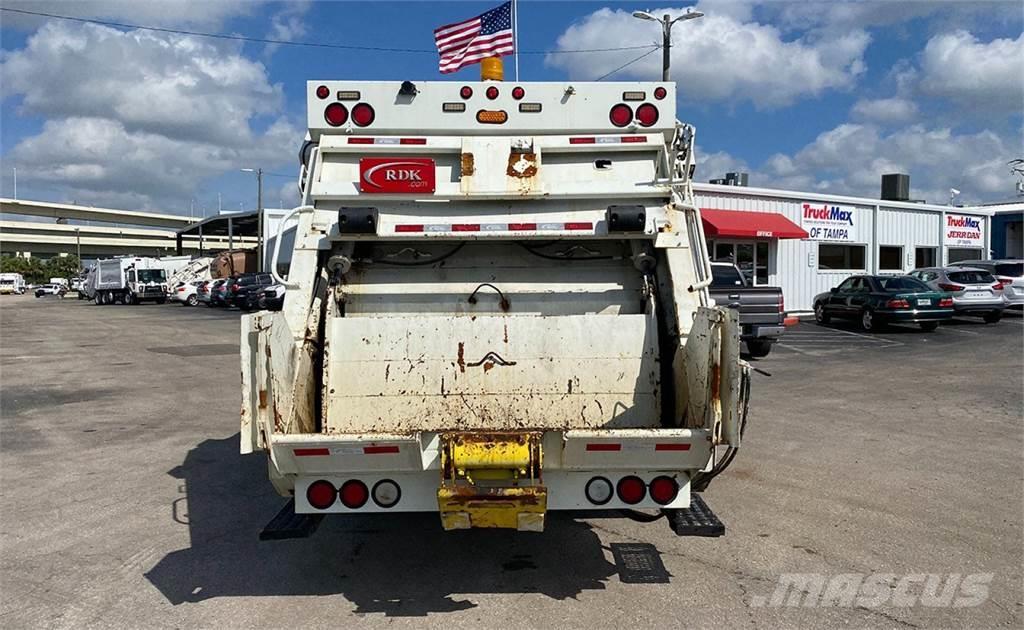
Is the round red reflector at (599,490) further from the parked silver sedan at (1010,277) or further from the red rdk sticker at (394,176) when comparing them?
Result: the parked silver sedan at (1010,277)

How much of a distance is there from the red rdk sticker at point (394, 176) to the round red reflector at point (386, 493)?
187 cm

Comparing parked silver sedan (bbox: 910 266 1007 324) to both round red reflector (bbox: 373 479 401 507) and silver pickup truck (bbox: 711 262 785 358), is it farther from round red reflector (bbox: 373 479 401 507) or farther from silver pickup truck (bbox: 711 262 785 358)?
round red reflector (bbox: 373 479 401 507)

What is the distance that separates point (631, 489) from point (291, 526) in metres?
1.78

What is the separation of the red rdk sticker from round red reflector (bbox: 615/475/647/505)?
2156mm

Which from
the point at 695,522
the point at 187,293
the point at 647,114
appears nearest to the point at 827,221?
the point at 647,114

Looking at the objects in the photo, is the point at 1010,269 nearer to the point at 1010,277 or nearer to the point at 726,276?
the point at 1010,277

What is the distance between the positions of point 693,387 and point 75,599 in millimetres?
3472

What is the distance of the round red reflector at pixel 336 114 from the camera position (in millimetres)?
5117

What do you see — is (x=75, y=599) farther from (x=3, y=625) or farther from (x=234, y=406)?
(x=234, y=406)

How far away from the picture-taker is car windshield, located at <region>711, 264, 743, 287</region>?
16.0 meters

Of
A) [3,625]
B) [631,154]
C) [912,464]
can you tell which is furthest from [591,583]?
[912,464]

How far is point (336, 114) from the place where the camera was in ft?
16.8

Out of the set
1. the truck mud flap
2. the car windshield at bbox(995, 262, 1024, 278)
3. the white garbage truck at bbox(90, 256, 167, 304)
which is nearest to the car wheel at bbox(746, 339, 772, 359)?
the truck mud flap

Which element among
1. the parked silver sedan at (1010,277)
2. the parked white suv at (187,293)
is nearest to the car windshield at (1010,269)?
the parked silver sedan at (1010,277)
